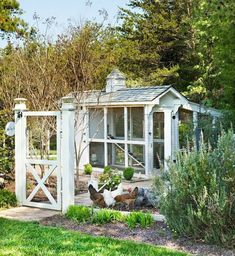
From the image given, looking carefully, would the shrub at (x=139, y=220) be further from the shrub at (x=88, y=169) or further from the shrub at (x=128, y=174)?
the shrub at (x=88, y=169)

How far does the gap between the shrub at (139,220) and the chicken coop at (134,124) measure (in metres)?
5.87

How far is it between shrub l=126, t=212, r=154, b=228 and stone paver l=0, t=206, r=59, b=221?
1.75m

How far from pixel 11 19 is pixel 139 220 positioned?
8.02 metres

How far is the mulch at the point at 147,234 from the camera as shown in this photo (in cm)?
511

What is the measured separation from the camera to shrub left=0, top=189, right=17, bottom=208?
803 cm

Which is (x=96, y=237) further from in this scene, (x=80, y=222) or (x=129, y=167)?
(x=129, y=167)

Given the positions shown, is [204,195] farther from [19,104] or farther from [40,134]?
[40,134]

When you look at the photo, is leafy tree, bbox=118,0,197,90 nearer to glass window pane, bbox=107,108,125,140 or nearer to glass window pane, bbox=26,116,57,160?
glass window pane, bbox=107,108,125,140

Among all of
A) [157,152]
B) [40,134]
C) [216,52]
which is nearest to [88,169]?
[157,152]

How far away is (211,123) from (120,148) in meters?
3.15

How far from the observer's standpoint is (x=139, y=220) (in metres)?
6.24

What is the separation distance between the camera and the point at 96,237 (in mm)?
5805

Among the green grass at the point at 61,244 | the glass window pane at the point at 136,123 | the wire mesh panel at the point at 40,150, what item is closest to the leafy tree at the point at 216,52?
the glass window pane at the point at 136,123

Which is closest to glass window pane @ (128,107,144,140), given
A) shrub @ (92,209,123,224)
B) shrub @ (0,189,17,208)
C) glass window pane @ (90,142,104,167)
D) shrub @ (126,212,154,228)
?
glass window pane @ (90,142,104,167)
